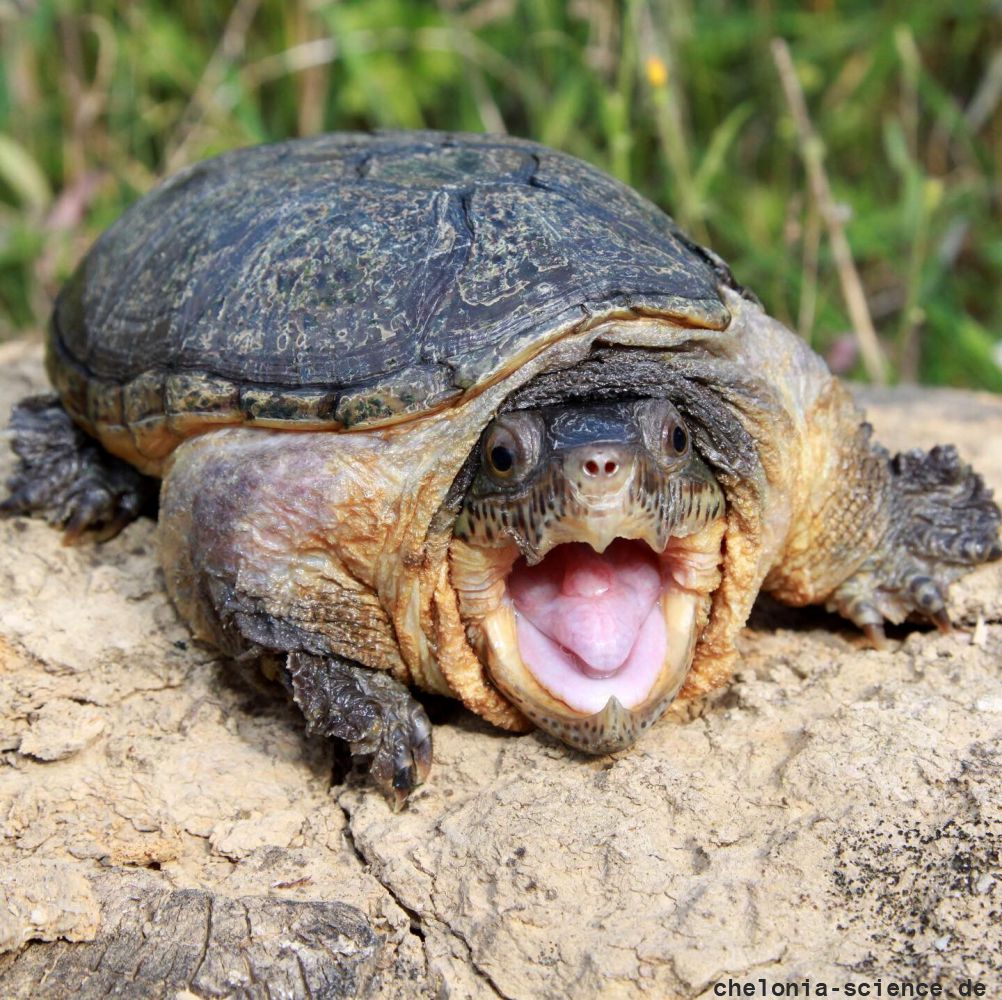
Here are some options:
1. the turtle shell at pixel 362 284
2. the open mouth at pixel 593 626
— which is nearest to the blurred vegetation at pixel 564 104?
the turtle shell at pixel 362 284

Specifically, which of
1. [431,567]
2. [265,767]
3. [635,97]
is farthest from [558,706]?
[635,97]

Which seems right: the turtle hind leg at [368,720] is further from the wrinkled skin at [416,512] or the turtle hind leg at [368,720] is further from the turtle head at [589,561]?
the turtle head at [589,561]

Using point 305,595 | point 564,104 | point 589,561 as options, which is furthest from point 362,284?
point 564,104

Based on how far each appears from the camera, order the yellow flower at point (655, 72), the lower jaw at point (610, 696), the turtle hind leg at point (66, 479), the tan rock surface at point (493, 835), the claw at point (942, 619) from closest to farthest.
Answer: the tan rock surface at point (493, 835) < the lower jaw at point (610, 696) < the claw at point (942, 619) < the turtle hind leg at point (66, 479) < the yellow flower at point (655, 72)

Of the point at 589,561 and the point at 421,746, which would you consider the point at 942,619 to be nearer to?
the point at 589,561

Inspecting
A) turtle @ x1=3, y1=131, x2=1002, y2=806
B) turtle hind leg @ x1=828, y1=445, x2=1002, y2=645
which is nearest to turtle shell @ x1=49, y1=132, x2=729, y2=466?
turtle @ x1=3, y1=131, x2=1002, y2=806

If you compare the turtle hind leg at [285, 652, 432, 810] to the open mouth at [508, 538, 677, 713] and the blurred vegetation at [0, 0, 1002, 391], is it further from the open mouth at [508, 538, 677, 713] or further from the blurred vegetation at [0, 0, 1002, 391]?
the blurred vegetation at [0, 0, 1002, 391]

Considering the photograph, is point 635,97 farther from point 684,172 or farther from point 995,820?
point 995,820

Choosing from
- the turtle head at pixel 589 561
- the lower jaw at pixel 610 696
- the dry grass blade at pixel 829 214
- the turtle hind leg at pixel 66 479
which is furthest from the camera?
the dry grass blade at pixel 829 214
